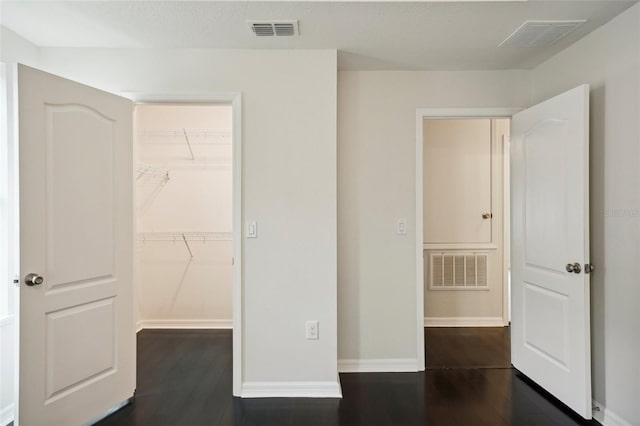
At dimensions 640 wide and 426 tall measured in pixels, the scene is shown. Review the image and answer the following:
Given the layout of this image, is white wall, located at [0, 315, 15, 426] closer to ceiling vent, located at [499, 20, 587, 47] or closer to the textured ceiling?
the textured ceiling

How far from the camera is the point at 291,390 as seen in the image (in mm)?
2355

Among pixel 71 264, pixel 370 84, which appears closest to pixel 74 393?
pixel 71 264

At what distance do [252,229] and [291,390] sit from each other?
1.20 m

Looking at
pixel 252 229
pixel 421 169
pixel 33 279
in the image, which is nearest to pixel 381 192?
pixel 421 169

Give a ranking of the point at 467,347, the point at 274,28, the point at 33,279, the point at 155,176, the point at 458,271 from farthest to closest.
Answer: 1. the point at 458,271
2. the point at 155,176
3. the point at 467,347
4. the point at 274,28
5. the point at 33,279

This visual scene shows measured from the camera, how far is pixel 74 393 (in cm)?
196

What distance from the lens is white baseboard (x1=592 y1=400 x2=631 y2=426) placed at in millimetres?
1938

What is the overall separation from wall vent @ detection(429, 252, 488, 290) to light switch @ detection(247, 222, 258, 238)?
2293 millimetres

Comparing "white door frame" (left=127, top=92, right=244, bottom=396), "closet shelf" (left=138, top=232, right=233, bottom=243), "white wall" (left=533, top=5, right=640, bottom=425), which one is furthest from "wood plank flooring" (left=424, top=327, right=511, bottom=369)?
"closet shelf" (left=138, top=232, right=233, bottom=243)

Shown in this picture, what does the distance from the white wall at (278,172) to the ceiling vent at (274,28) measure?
0.22 meters

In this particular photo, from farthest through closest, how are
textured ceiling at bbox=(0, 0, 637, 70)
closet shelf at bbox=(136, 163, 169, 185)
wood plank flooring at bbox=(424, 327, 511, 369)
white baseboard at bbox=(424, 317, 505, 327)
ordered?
white baseboard at bbox=(424, 317, 505, 327), closet shelf at bbox=(136, 163, 169, 185), wood plank flooring at bbox=(424, 327, 511, 369), textured ceiling at bbox=(0, 0, 637, 70)

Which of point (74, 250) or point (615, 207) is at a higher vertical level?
point (615, 207)

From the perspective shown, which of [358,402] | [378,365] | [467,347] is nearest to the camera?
[358,402]

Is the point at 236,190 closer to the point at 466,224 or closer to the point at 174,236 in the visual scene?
the point at 174,236
